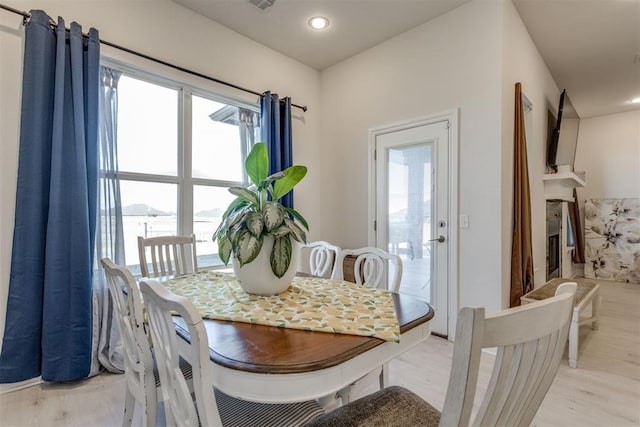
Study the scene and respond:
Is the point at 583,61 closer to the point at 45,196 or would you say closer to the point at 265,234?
the point at 265,234

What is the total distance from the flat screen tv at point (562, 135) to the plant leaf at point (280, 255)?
384 cm

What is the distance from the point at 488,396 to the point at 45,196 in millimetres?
2462

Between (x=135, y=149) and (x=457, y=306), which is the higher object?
(x=135, y=149)

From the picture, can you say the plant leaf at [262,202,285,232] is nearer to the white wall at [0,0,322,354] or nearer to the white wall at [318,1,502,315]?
the white wall at [0,0,322,354]

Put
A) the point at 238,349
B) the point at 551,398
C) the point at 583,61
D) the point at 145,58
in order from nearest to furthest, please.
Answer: the point at 238,349 < the point at 551,398 < the point at 145,58 < the point at 583,61

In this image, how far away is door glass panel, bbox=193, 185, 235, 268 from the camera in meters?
2.87

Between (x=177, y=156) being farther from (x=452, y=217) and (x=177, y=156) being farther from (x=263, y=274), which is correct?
(x=452, y=217)

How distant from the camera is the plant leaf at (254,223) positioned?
51.1 inches

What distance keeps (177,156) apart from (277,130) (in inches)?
38.5

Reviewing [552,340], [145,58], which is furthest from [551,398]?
[145,58]

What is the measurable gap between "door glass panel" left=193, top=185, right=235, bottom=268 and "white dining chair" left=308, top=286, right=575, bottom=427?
255 cm

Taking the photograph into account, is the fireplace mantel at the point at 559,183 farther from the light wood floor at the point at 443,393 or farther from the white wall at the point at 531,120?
the light wood floor at the point at 443,393

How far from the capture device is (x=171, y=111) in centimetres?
271

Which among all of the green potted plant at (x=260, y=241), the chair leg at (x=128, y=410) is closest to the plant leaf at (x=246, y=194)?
the green potted plant at (x=260, y=241)
